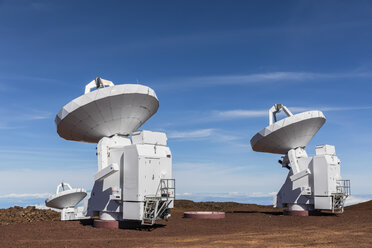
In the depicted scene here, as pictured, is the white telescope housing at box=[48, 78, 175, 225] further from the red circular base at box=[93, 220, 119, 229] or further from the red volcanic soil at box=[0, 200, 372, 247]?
the red volcanic soil at box=[0, 200, 372, 247]

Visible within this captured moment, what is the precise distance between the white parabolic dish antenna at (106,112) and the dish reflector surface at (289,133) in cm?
999

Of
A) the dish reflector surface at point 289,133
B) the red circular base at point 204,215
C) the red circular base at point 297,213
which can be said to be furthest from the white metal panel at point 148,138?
the red circular base at point 297,213

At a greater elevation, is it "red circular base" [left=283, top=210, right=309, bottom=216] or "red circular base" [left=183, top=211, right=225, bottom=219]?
"red circular base" [left=183, top=211, right=225, bottom=219]

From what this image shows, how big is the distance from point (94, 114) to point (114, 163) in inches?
106

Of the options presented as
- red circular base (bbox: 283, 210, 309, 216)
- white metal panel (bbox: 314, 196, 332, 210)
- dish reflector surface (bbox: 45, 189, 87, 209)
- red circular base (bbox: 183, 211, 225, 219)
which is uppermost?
dish reflector surface (bbox: 45, 189, 87, 209)

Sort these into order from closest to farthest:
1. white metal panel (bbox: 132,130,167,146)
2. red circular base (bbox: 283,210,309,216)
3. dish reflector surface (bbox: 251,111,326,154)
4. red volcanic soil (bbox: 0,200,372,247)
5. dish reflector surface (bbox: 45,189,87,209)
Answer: red volcanic soil (bbox: 0,200,372,247) < white metal panel (bbox: 132,130,167,146) < dish reflector surface (bbox: 45,189,87,209) < dish reflector surface (bbox: 251,111,326,154) < red circular base (bbox: 283,210,309,216)

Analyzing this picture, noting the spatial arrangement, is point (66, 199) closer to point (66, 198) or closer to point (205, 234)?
point (66, 198)

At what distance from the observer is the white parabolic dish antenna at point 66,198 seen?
24.4m

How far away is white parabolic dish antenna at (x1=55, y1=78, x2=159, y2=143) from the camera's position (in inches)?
826

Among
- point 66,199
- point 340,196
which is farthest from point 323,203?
point 66,199

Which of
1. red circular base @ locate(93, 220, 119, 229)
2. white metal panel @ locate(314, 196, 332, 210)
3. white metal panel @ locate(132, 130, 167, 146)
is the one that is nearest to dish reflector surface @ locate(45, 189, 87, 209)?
red circular base @ locate(93, 220, 119, 229)

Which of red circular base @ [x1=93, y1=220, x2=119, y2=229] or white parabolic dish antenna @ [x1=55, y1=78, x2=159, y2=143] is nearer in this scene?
white parabolic dish antenna @ [x1=55, y1=78, x2=159, y2=143]

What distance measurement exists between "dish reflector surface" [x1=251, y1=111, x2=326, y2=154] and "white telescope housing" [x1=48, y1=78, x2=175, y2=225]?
10.1 m

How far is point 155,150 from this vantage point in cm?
2198
